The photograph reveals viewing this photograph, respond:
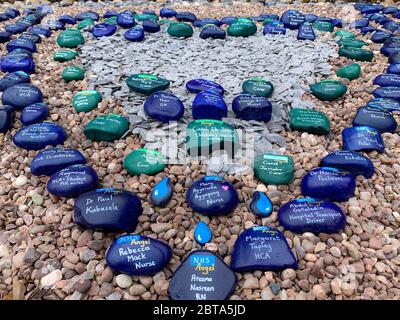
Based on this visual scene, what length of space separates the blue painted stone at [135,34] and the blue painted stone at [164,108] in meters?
1.41

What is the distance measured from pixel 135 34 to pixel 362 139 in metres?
2.29

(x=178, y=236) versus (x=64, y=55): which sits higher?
(x=64, y=55)

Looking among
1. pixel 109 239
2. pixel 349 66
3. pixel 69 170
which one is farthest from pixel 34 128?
pixel 349 66

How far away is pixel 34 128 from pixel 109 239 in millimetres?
958

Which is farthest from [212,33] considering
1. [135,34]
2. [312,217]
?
[312,217]

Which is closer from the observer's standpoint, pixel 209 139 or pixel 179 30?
pixel 209 139

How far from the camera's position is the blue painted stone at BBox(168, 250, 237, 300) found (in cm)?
145

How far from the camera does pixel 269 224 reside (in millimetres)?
1762

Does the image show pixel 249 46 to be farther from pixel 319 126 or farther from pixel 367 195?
pixel 367 195

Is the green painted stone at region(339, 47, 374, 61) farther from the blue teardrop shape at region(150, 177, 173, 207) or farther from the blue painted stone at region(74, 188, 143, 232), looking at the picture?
the blue painted stone at region(74, 188, 143, 232)

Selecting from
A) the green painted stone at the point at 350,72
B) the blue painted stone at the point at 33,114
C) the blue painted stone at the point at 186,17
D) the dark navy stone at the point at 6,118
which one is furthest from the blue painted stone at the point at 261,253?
the blue painted stone at the point at 186,17

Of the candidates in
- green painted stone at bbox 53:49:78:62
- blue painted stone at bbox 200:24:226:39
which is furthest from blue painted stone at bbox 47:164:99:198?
blue painted stone at bbox 200:24:226:39

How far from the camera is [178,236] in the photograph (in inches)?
66.9

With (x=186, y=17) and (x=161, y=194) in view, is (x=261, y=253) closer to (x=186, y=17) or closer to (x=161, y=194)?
(x=161, y=194)
